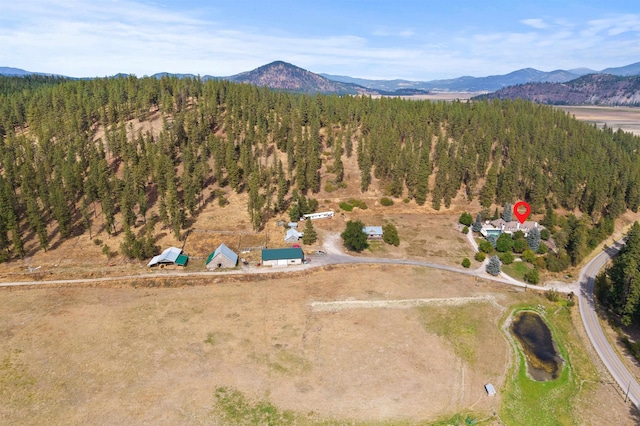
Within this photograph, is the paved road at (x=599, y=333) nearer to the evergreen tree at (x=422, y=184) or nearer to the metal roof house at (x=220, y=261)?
the evergreen tree at (x=422, y=184)

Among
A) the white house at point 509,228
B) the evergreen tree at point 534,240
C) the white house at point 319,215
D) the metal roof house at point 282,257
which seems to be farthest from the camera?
the white house at point 319,215

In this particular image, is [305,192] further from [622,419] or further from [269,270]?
[622,419]

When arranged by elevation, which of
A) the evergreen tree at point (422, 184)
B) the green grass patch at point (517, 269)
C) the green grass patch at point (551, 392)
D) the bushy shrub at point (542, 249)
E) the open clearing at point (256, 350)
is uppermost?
the evergreen tree at point (422, 184)

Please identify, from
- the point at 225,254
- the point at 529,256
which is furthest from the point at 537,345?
the point at 225,254

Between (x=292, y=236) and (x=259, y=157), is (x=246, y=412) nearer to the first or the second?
(x=292, y=236)

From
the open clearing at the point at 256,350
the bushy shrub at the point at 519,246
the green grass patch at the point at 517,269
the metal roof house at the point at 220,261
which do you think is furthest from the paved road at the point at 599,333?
the metal roof house at the point at 220,261

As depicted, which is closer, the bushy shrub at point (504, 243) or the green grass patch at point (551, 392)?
the green grass patch at point (551, 392)
